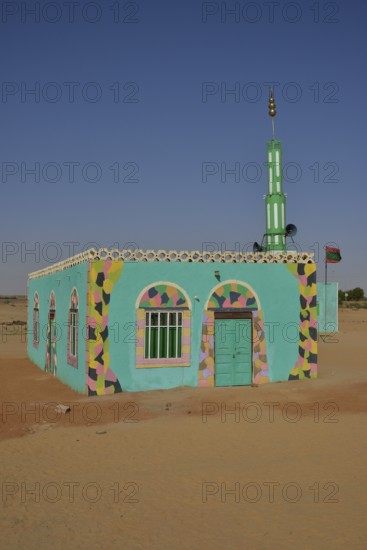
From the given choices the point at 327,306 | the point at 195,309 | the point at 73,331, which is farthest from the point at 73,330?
the point at 327,306

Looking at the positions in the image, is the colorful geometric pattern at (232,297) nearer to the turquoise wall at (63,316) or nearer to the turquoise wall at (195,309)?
the turquoise wall at (195,309)

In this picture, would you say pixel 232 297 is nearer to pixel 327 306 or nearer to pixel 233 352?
pixel 233 352

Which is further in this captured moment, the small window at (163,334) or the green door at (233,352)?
the green door at (233,352)

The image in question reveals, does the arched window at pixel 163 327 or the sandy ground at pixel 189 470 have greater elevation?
the arched window at pixel 163 327

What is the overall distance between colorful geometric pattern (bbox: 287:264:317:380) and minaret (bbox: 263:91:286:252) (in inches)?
412

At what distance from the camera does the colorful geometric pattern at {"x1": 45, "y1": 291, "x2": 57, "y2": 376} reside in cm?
1945

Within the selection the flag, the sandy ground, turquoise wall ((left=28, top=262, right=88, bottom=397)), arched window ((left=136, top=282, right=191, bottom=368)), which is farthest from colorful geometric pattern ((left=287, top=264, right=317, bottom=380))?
the flag

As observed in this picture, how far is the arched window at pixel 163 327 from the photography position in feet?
49.1

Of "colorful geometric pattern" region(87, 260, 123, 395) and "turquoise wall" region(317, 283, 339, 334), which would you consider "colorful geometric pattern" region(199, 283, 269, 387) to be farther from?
"turquoise wall" region(317, 283, 339, 334)

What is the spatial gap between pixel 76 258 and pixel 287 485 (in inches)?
406

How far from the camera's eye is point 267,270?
16.2 metres

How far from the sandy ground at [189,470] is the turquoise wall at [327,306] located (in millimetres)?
22446

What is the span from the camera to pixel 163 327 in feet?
49.7

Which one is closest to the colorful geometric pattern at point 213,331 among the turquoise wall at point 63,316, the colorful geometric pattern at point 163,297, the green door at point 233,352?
the green door at point 233,352
